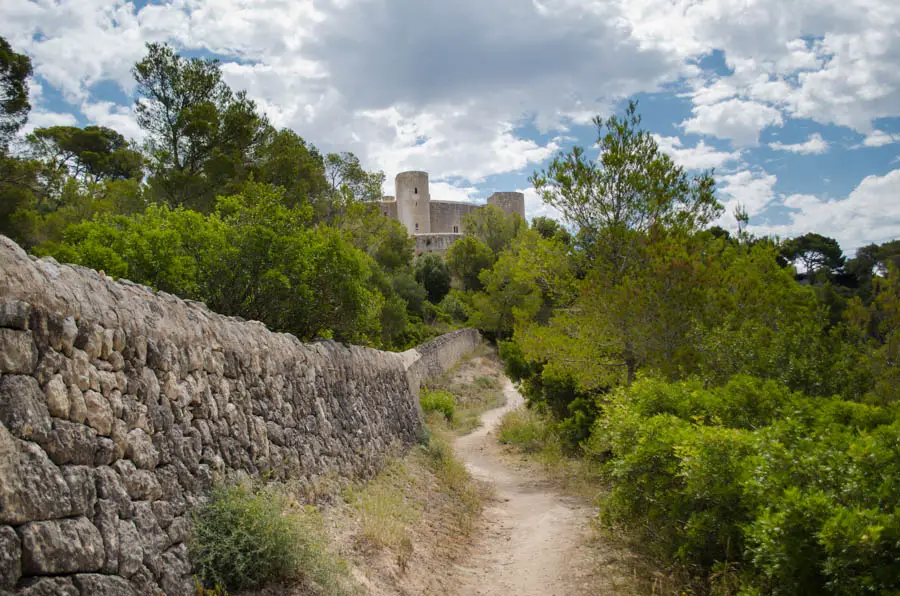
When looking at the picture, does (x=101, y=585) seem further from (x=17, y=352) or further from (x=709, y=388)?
(x=709, y=388)

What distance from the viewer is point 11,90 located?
63.1 feet

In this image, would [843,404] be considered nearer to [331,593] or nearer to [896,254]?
[331,593]

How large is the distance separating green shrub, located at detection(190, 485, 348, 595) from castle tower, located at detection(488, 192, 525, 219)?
69.3 meters

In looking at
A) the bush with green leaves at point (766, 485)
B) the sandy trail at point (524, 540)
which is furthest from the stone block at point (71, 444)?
the sandy trail at point (524, 540)

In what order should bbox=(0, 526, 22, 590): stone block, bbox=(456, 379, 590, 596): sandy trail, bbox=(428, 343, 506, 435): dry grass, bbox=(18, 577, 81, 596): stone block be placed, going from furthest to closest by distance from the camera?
1. bbox=(428, 343, 506, 435): dry grass
2. bbox=(456, 379, 590, 596): sandy trail
3. bbox=(18, 577, 81, 596): stone block
4. bbox=(0, 526, 22, 590): stone block

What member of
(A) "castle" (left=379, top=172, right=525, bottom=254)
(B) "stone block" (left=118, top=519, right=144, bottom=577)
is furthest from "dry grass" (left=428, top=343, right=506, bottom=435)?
(A) "castle" (left=379, top=172, right=525, bottom=254)

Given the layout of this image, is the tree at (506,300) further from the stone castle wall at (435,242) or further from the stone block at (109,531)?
the stone block at (109,531)

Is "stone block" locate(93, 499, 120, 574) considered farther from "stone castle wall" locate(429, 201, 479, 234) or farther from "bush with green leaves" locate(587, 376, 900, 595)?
"stone castle wall" locate(429, 201, 479, 234)

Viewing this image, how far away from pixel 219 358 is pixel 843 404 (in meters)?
6.68

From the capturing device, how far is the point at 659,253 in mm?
13695

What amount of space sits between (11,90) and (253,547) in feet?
64.4

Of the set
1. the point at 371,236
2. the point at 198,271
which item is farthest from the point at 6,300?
the point at 371,236

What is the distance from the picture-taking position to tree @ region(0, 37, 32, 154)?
61.9ft

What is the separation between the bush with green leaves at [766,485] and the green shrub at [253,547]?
11.7 ft
